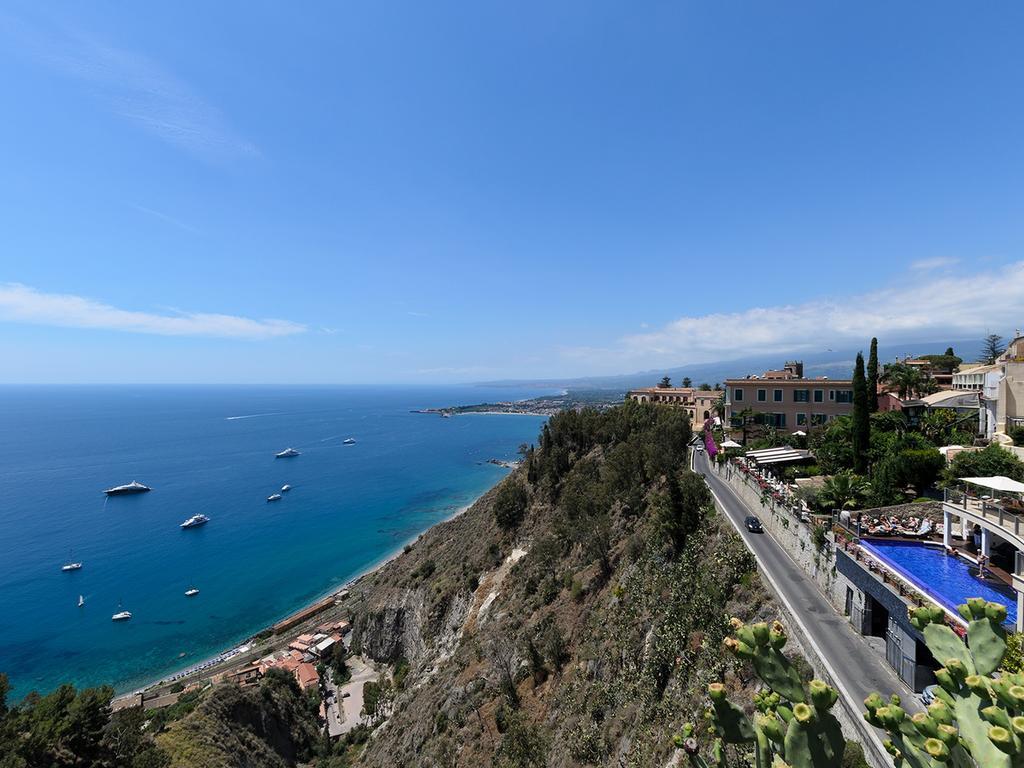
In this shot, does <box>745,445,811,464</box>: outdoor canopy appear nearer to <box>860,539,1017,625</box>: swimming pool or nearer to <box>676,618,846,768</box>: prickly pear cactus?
<box>860,539,1017,625</box>: swimming pool

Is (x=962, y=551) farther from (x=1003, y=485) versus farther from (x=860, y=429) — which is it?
(x=860, y=429)

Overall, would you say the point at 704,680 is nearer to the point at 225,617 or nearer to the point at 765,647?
the point at 765,647

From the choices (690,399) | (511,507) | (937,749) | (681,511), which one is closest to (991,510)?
(681,511)

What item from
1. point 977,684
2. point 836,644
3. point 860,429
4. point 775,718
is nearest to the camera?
point 977,684

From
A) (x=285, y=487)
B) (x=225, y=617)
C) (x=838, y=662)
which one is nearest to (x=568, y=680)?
(x=838, y=662)

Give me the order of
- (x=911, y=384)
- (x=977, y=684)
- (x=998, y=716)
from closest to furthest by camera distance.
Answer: (x=998, y=716) < (x=977, y=684) < (x=911, y=384)

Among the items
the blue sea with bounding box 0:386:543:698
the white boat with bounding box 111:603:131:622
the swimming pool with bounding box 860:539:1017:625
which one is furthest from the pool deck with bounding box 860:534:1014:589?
the white boat with bounding box 111:603:131:622

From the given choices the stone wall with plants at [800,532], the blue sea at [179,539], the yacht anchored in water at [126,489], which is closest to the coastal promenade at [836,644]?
the stone wall with plants at [800,532]
